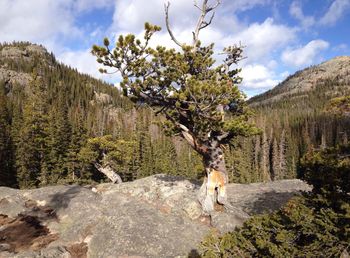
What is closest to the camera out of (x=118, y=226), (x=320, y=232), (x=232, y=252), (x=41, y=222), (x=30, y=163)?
(x=320, y=232)

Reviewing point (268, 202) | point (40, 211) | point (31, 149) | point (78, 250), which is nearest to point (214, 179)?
point (268, 202)

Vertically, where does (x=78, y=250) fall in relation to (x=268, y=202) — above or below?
below

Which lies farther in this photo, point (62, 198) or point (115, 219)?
point (62, 198)

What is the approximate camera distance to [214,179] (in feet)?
62.4

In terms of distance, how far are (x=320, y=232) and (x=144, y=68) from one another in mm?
11483

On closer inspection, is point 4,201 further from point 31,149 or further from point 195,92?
point 31,149

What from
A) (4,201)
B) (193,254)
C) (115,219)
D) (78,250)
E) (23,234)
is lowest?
(193,254)

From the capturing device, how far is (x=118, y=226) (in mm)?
17031

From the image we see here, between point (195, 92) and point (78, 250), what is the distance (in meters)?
9.78

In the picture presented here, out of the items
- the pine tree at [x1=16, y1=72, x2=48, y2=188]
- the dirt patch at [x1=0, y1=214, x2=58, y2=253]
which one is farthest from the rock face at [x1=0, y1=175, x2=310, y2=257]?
the pine tree at [x1=16, y1=72, x2=48, y2=188]

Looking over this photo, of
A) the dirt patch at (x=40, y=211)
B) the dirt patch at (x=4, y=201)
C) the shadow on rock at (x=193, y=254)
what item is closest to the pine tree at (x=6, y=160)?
the dirt patch at (x=4, y=201)

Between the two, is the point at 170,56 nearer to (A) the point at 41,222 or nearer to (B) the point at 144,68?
(B) the point at 144,68

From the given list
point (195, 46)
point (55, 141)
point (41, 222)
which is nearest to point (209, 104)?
point (195, 46)

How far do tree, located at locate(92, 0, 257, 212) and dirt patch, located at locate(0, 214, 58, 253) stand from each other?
8884 mm
